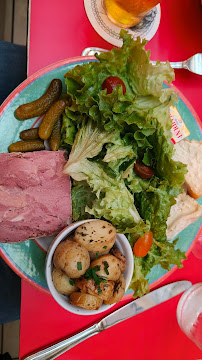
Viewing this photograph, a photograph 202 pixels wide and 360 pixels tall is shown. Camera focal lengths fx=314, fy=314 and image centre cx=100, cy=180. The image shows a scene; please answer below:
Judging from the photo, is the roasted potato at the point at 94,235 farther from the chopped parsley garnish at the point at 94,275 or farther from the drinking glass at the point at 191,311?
the drinking glass at the point at 191,311

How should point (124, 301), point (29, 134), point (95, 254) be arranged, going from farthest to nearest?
point (124, 301) < point (29, 134) < point (95, 254)

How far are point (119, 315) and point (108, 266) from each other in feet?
1.81

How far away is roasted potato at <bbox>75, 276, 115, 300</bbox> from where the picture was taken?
3.79ft

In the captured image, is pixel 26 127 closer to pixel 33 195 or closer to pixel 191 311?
pixel 33 195

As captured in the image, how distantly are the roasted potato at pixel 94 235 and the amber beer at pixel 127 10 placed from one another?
3.08 ft

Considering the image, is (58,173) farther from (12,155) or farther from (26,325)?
(26,325)

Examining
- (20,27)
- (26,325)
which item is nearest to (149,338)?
(26,325)

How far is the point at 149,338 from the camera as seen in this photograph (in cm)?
171

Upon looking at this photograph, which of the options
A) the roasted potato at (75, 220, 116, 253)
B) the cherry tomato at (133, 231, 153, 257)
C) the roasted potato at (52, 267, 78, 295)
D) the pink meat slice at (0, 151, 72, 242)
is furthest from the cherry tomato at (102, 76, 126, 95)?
the roasted potato at (52, 267, 78, 295)

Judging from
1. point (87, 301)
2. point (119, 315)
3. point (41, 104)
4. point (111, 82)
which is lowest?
point (119, 315)

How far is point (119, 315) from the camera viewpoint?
1.59m

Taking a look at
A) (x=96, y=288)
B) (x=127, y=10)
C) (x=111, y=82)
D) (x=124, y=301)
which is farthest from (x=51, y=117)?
(x=124, y=301)

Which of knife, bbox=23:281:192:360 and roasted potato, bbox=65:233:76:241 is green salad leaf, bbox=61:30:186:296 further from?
knife, bbox=23:281:192:360

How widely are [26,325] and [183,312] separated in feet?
2.71
